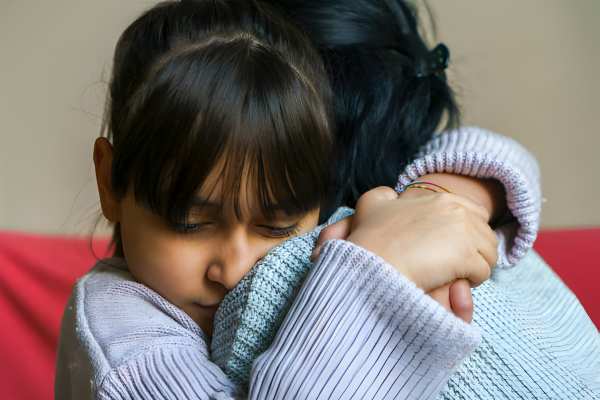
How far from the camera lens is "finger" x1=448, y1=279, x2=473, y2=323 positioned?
1.69 ft

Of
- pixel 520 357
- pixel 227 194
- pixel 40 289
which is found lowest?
pixel 40 289

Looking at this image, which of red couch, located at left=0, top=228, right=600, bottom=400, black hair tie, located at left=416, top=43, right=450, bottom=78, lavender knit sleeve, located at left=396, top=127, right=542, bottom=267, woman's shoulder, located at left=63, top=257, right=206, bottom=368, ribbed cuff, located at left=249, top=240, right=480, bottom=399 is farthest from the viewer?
red couch, located at left=0, top=228, right=600, bottom=400

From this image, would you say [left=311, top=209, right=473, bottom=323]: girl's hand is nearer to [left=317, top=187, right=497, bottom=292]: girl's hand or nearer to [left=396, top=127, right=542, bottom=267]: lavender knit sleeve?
[left=317, top=187, right=497, bottom=292]: girl's hand

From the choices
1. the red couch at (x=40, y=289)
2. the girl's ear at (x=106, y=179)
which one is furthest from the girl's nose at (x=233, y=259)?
the red couch at (x=40, y=289)

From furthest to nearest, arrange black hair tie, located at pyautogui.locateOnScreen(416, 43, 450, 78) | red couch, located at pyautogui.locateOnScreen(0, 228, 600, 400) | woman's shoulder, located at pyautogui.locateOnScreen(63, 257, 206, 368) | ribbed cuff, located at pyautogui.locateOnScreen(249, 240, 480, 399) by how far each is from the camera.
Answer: red couch, located at pyautogui.locateOnScreen(0, 228, 600, 400) → black hair tie, located at pyautogui.locateOnScreen(416, 43, 450, 78) → woman's shoulder, located at pyautogui.locateOnScreen(63, 257, 206, 368) → ribbed cuff, located at pyautogui.locateOnScreen(249, 240, 480, 399)

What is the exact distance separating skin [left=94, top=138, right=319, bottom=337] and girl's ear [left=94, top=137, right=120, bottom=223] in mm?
45

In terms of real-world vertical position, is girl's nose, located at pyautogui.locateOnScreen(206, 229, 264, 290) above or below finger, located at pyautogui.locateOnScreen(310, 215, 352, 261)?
below

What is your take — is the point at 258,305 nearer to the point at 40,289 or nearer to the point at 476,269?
the point at 476,269

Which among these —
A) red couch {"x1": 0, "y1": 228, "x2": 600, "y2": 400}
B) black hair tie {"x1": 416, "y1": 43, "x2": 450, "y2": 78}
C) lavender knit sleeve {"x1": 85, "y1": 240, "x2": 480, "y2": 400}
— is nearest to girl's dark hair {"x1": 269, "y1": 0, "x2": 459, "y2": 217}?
black hair tie {"x1": 416, "y1": 43, "x2": 450, "y2": 78}

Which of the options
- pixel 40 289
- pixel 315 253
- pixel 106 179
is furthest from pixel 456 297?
pixel 40 289

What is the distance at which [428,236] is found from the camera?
0.54 meters

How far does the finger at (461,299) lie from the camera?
0.51 m

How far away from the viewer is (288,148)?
60cm

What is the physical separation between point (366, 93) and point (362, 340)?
35 cm
